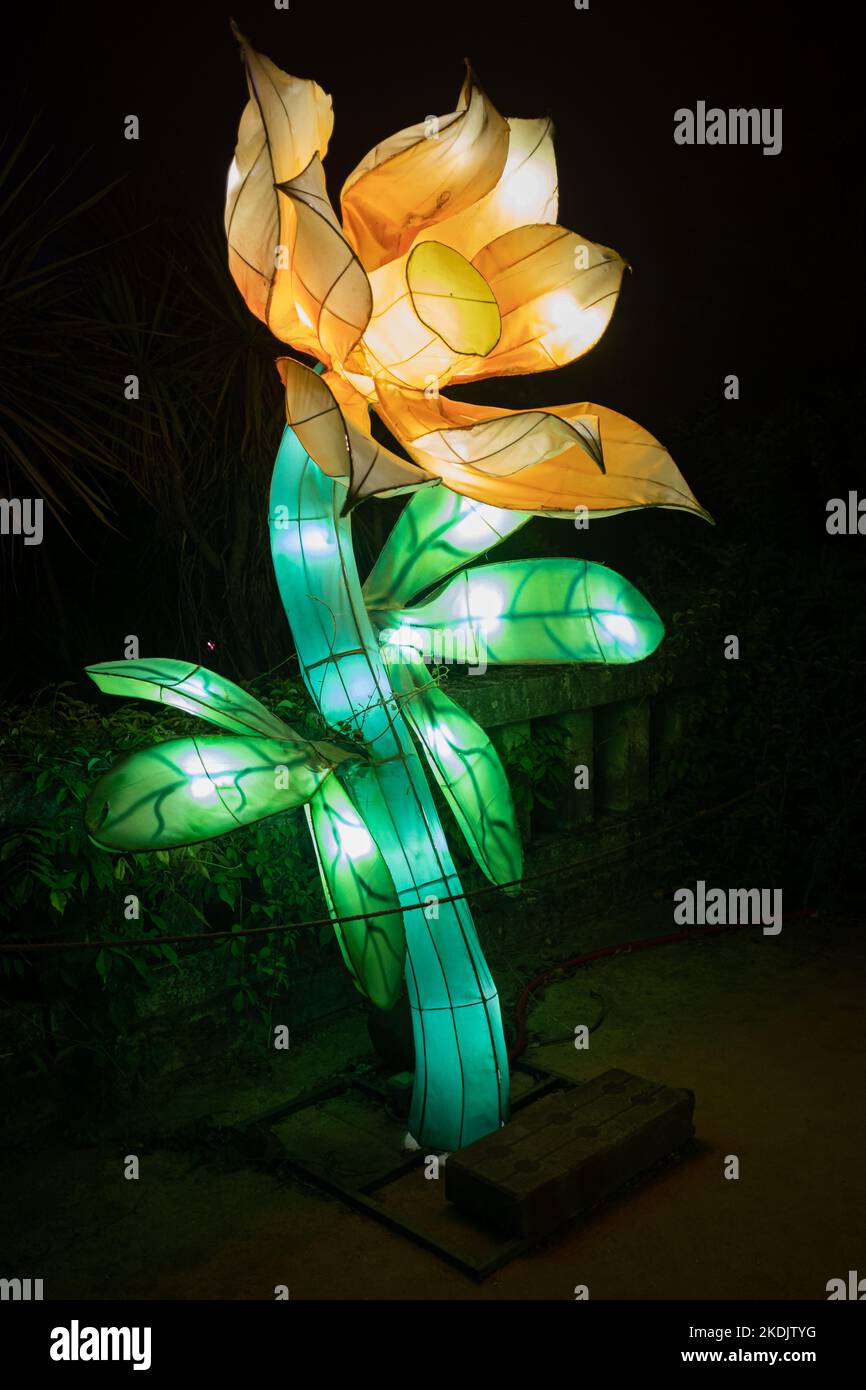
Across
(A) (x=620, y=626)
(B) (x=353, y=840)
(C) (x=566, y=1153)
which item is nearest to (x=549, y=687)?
(A) (x=620, y=626)

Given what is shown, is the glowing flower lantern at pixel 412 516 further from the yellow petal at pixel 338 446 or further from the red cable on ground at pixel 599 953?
the red cable on ground at pixel 599 953

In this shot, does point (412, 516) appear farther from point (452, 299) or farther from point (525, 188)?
point (525, 188)

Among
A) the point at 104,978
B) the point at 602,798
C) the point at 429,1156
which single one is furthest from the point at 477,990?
the point at 602,798

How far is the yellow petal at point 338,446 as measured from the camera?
2.46 m

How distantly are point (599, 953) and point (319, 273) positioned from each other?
9.89 ft

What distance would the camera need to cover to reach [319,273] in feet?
8.34

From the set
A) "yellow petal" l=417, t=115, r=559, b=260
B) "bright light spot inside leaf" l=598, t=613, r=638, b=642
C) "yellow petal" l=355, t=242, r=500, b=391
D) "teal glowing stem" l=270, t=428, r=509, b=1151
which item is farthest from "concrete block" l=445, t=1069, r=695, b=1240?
"yellow petal" l=417, t=115, r=559, b=260

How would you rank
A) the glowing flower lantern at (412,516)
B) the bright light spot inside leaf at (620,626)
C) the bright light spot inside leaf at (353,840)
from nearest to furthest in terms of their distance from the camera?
the glowing flower lantern at (412,516), the bright light spot inside leaf at (353,840), the bright light spot inside leaf at (620,626)

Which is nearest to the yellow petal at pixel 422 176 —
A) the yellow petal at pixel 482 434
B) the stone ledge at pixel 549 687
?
the yellow petal at pixel 482 434

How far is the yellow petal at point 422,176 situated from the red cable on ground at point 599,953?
Answer: 251 centimetres

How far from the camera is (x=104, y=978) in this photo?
10.5ft

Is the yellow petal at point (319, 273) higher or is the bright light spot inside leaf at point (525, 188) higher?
the bright light spot inside leaf at point (525, 188)

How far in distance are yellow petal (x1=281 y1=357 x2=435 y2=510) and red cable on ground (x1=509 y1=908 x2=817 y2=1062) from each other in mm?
2094
